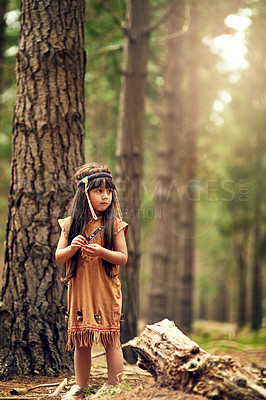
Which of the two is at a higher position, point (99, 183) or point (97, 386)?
point (99, 183)

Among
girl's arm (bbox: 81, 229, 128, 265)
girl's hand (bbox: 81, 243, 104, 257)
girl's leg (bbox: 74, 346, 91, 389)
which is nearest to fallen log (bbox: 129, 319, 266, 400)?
girl's leg (bbox: 74, 346, 91, 389)

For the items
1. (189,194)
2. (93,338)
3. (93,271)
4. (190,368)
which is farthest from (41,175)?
(189,194)

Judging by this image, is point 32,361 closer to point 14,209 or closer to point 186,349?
point 14,209

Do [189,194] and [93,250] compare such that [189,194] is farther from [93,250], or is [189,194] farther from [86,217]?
[93,250]

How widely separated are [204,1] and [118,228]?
387 inches

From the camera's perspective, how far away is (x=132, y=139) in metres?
6.00

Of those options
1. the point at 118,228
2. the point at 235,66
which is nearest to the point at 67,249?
the point at 118,228

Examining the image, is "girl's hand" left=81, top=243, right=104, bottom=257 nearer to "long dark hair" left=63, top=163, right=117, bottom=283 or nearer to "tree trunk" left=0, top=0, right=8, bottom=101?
"long dark hair" left=63, top=163, right=117, bottom=283

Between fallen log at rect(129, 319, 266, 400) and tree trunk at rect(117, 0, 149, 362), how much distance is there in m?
2.19

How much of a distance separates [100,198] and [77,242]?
44 cm

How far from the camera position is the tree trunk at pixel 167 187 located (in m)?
9.80

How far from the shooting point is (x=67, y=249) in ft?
10.7

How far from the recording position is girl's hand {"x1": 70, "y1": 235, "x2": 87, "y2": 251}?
3.18 m

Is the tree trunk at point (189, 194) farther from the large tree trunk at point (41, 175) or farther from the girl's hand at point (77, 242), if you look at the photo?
the girl's hand at point (77, 242)
